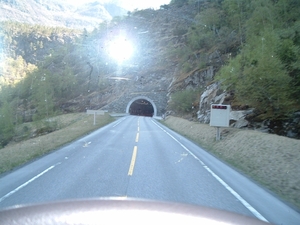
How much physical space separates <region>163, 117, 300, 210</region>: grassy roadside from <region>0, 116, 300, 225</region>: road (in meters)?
0.57

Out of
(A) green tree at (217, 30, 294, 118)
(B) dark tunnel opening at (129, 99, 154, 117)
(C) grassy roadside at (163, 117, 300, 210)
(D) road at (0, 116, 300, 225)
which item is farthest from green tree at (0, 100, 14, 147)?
(B) dark tunnel opening at (129, 99, 154, 117)

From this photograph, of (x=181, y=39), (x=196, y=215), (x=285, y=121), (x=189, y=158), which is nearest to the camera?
(x=196, y=215)

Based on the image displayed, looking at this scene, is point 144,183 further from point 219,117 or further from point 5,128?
point 5,128

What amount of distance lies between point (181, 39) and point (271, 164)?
80598 mm

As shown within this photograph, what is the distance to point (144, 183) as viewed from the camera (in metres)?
7.75

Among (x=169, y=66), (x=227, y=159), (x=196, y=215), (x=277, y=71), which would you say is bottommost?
(x=227, y=159)

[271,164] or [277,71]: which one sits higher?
[277,71]

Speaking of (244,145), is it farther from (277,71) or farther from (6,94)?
(6,94)

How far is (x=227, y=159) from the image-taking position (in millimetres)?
12477

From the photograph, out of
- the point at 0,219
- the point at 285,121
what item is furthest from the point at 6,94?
the point at 0,219

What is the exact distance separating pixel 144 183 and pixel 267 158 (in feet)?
17.3

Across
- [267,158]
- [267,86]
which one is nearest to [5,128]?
[267,86]

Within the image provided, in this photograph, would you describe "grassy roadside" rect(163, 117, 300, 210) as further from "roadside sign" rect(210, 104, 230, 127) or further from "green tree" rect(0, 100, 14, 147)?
"green tree" rect(0, 100, 14, 147)

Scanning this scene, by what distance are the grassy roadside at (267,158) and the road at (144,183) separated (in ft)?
1.88
